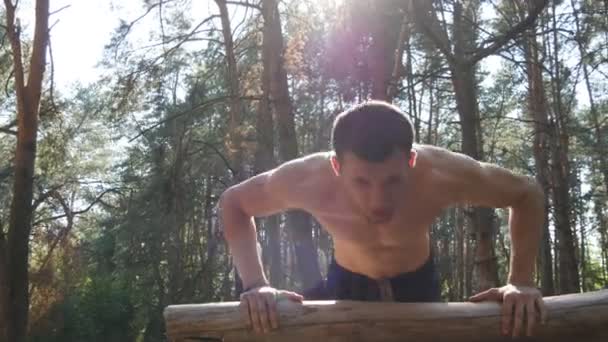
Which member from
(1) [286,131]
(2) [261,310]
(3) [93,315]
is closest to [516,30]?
(1) [286,131]

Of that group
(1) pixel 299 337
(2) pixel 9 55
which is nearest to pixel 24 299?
(2) pixel 9 55

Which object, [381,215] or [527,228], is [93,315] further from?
[381,215]

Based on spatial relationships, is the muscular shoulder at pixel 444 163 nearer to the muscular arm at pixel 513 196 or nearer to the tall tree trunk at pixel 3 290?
the muscular arm at pixel 513 196

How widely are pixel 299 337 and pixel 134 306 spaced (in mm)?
20075

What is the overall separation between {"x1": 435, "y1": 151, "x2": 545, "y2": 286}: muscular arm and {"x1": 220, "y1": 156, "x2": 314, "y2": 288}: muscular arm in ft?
2.21

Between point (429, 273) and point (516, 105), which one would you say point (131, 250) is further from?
point (429, 273)

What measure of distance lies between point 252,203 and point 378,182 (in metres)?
0.75

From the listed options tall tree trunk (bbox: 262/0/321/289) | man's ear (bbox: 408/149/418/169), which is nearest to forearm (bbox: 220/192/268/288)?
man's ear (bbox: 408/149/418/169)

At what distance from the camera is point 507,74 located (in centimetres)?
2005

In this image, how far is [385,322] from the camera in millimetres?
2131

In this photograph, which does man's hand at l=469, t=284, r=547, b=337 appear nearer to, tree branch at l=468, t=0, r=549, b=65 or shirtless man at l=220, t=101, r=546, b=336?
shirtless man at l=220, t=101, r=546, b=336

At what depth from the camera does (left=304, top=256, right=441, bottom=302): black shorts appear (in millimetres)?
3033

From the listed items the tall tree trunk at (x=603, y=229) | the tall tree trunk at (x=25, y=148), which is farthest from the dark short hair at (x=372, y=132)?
the tall tree trunk at (x=603, y=229)

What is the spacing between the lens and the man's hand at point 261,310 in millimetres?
2170
